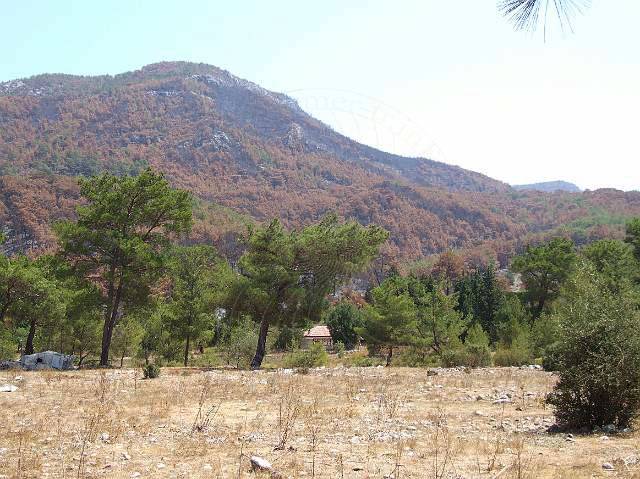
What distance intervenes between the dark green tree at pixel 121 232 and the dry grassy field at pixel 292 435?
779 centimetres

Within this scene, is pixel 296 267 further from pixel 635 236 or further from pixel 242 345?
pixel 635 236

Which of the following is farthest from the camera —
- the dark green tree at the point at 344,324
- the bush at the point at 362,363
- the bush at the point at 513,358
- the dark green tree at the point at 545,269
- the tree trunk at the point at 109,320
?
the dark green tree at the point at 344,324

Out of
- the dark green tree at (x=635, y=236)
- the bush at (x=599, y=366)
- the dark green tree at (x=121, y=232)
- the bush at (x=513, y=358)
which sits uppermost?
the dark green tree at (x=635, y=236)

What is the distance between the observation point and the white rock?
589cm

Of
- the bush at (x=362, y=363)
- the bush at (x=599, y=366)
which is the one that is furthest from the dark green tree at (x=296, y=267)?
the bush at (x=599, y=366)

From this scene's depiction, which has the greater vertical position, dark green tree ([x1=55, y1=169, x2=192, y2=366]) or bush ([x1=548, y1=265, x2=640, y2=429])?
dark green tree ([x1=55, y1=169, x2=192, y2=366])

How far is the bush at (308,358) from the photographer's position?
2411cm

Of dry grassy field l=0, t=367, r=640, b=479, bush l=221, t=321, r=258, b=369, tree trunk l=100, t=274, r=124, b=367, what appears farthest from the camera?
bush l=221, t=321, r=258, b=369

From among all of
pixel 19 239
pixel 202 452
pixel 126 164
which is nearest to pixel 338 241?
pixel 202 452

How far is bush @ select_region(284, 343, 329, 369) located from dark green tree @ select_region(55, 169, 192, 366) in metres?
7.52

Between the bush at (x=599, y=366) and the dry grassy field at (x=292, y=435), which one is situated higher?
the bush at (x=599, y=366)

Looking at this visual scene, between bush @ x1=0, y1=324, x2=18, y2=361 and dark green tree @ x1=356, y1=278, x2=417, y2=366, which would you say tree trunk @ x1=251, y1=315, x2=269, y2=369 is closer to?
bush @ x1=0, y1=324, x2=18, y2=361

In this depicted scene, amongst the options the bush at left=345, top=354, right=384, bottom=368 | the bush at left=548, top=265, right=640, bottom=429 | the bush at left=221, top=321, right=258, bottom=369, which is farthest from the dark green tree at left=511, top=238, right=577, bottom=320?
the bush at left=548, top=265, right=640, bottom=429

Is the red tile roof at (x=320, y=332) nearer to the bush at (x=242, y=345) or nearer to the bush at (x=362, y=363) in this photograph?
the bush at (x=362, y=363)
